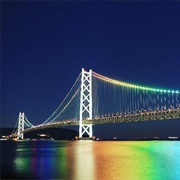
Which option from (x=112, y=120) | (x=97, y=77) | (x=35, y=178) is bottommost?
(x=35, y=178)

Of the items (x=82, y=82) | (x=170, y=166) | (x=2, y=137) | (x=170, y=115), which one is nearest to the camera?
(x=170, y=166)

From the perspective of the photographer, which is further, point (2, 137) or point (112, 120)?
point (2, 137)

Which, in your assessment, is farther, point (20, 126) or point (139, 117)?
point (20, 126)

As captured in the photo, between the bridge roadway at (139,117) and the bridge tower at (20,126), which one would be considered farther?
the bridge tower at (20,126)

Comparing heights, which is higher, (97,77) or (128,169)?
(97,77)

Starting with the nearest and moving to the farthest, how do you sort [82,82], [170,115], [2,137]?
[170,115] < [82,82] < [2,137]

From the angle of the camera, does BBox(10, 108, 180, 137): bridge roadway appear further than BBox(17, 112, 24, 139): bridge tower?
No

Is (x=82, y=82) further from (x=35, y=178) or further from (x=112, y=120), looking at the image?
(x=35, y=178)

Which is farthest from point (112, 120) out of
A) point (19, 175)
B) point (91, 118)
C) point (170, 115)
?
point (19, 175)

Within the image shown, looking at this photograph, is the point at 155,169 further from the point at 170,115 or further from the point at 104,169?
the point at 170,115
